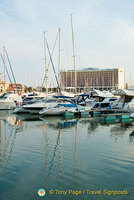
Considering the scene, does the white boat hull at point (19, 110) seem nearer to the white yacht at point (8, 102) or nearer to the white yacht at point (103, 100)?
the white yacht at point (8, 102)

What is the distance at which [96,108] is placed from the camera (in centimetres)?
3556

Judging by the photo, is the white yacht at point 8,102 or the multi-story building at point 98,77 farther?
the multi-story building at point 98,77

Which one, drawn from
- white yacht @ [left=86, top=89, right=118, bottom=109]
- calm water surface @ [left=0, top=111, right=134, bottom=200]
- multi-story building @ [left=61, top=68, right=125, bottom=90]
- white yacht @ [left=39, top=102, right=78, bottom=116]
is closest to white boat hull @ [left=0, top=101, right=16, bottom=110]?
→ white yacht @ [left=39, top=102, right=78, bottom=116]

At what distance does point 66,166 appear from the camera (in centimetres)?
1090

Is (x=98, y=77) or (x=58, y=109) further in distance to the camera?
(x=98, y=77)

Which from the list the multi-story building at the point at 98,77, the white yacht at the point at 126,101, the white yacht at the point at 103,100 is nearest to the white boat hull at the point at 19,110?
the white yacht at the point at 103,100

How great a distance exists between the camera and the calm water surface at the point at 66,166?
8328 millimetres

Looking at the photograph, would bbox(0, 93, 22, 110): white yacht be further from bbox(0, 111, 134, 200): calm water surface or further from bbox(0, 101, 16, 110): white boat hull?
bbox(0, 111, 134, 200): calm water surface

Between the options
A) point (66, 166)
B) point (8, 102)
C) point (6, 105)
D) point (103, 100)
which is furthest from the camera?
point (8, 102)

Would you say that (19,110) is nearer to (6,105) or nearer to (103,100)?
(6,105)

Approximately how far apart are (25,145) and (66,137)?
152 inches

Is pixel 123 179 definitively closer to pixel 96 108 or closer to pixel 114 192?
pixel 114 192

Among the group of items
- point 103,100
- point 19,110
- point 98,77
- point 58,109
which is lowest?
point 19,110

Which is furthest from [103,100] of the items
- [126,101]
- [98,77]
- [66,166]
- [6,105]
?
[98,77]
